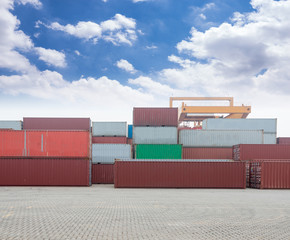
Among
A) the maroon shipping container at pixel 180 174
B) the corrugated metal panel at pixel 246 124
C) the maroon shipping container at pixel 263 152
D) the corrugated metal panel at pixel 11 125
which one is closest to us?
the maroon shipping container at pixel 180 174

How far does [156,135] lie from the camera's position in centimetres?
2878

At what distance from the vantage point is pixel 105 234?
763 cm

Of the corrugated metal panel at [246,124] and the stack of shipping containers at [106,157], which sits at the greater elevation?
the corrugated metal panel at [246,124]

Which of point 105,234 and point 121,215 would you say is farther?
point 121,215

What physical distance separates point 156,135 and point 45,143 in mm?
11484

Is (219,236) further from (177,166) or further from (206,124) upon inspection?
(206,124)

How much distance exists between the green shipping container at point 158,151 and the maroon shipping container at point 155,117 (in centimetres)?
295

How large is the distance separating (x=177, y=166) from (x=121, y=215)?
1227 centimetres

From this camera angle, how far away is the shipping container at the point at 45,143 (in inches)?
871

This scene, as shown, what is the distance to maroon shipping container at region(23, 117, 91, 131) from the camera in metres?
33.2

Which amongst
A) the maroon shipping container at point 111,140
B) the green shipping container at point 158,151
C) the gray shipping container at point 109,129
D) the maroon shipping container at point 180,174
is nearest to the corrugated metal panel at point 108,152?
the green shipping container at point 158,151

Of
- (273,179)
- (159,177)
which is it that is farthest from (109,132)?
(273,179)

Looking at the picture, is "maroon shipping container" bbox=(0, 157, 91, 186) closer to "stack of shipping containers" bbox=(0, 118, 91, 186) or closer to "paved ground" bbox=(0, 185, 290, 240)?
"stack of shipping containers" bbox=(0, 118, 91, 186)

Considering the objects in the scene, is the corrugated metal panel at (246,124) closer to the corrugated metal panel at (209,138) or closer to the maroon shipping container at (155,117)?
the corrugated metal panel at (209,138)
